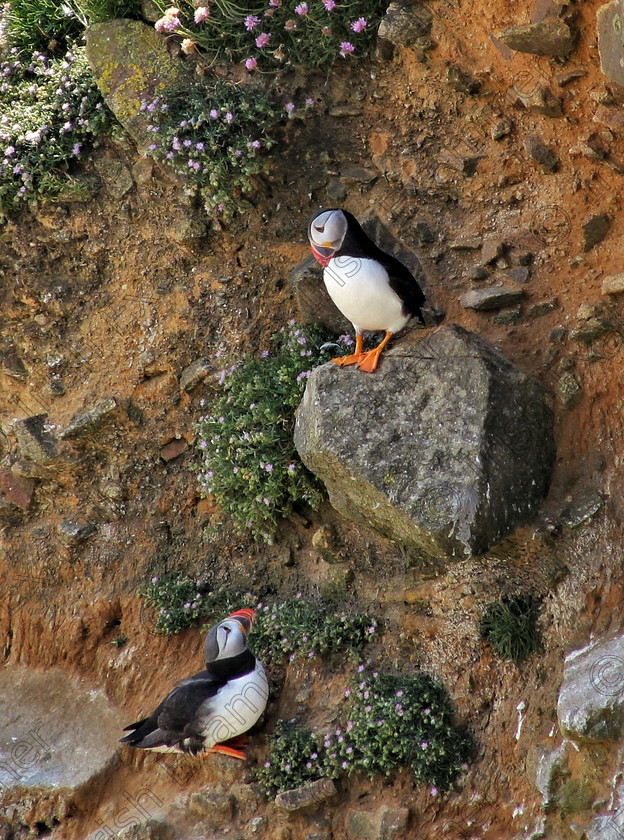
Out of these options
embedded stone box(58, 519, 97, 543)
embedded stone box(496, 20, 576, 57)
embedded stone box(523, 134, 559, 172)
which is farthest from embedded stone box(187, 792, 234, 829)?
embedded stone box(496, 20, 576, 57)


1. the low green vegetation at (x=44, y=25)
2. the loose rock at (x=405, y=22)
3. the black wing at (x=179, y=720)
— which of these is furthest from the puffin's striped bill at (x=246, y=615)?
the low green vegetation at (x=44, y=25)

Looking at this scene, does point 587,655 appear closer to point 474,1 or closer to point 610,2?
point 610,2

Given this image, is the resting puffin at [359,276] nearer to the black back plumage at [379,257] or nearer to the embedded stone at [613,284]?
the black back plumage at [379,257]

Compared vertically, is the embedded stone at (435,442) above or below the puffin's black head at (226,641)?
above

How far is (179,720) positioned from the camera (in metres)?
5.37

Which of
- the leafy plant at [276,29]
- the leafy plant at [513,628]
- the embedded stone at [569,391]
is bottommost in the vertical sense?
the leafy plant at [513,628]

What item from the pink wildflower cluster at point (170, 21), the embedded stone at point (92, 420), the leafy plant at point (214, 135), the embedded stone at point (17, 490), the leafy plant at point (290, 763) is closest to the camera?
the leafy plant at point (290, 763)

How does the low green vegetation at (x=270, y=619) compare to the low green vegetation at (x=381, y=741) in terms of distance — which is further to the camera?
the low green vegetation at (x=270, y=619)

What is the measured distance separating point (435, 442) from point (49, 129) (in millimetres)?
4220

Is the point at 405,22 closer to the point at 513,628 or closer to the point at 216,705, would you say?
the point at 513,628

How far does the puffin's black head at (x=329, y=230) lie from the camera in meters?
5.40

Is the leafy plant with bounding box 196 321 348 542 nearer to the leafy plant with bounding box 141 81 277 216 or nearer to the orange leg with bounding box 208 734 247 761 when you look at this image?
the leafy plant with bounding box 141 81 277 216

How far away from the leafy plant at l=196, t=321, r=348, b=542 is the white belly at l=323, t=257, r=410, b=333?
0.82 meters

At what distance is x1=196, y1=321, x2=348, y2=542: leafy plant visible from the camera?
609 cm
